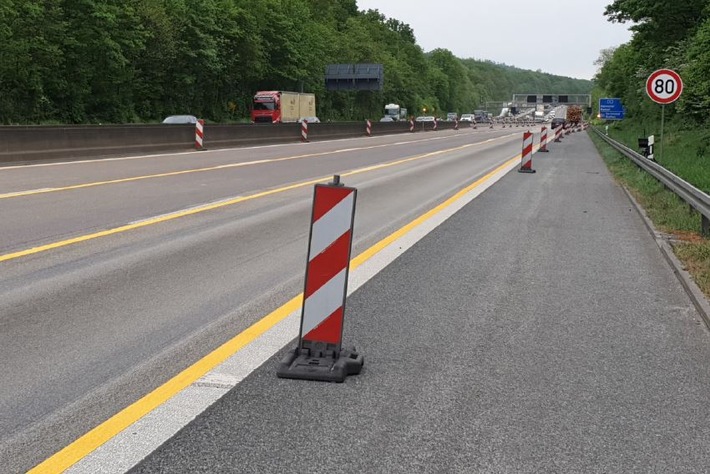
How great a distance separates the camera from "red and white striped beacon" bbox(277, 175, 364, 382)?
3.98 meters

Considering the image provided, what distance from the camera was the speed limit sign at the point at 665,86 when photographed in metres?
15.7

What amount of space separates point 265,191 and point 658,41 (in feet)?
76.4

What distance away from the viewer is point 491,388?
12.7ft

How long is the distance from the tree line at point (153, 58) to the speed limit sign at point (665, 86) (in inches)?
1432

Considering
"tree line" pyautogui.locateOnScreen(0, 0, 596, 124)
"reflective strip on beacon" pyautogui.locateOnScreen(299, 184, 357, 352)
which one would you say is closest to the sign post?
"reflective strip on beacon" pyautogui.locateOnScreen(299, 184, 357, 352)

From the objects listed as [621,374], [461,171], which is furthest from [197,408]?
[461,171]

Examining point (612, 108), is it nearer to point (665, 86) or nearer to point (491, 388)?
point (665, 86)

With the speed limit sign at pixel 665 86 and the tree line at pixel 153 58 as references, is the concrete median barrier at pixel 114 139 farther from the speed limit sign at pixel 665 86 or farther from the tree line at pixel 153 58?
the tree line at pixel 153 58

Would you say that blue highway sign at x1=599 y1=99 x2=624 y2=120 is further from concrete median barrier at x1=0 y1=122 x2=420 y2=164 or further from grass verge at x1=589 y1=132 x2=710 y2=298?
grass verge at x1=589 y1=132 x2=710 y2=298

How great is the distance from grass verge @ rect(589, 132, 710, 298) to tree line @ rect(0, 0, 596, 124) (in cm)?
3689

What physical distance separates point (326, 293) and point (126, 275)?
9.47 feet

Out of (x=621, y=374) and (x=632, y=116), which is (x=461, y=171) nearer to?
(x=621, y=374)

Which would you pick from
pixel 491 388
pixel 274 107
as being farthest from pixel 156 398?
pixel 274 107

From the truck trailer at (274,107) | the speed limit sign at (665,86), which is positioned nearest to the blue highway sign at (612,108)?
the truck trailer at (274,107)
